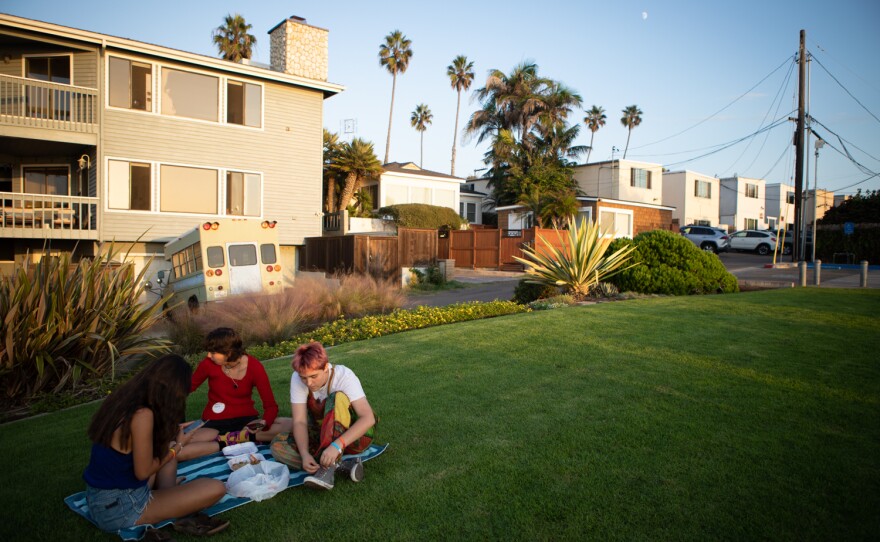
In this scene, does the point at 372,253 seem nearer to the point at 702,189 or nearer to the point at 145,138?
the point at 145,138

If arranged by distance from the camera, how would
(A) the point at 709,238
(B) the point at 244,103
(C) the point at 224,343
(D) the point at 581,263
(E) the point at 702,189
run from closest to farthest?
(C) the point at 224,343 < (D) the point at 581,263 < (B) the point at 244,103 < (A) the point at 709,238 < (E) the point at 702,189

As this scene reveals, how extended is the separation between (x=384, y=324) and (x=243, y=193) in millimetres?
12271

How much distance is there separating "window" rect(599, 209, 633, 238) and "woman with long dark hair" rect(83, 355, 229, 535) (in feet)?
108

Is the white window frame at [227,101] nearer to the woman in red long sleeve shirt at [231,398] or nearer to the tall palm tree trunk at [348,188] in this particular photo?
the tall palm tree trunk at [348,188]

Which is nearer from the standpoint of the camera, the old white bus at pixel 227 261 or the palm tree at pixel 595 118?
the old white bus at pixel 227 261

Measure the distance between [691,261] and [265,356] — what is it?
953cm

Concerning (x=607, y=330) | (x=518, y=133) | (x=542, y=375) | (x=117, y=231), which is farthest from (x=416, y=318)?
(x=518, y=133)

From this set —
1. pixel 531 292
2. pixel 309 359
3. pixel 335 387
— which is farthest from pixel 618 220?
pixel 309 359

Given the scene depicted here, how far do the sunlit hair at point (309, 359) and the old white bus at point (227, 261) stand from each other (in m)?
9.33

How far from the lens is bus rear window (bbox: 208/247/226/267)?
13422 millimetres

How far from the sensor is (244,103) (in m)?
20.0

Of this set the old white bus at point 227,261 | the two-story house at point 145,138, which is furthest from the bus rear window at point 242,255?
the two-story house at point 145,138

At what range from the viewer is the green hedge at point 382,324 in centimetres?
927

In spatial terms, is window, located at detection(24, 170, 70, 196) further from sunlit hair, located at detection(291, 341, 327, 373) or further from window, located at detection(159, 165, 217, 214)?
sunlit hair, located at detection(291, 341, 327, 373)
